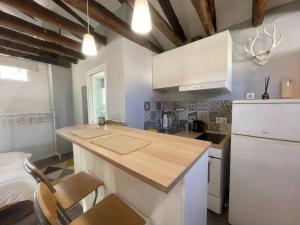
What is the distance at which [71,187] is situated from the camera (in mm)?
1094

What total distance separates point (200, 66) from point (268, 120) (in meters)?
0.95

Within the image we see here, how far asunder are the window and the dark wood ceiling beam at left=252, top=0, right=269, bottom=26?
4.03 meters

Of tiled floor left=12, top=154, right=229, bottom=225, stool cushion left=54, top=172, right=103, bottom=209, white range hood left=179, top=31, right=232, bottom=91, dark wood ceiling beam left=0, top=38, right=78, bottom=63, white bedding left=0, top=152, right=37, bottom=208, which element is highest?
dark wood ceiling beam left=0, top=38, right=78, bottom=63

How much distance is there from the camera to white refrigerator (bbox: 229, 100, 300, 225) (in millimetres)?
1069

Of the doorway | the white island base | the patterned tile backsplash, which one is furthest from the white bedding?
the patterned tile backsplash

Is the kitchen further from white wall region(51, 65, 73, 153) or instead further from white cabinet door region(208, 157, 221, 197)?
white wall region(51, 65, 73, 153)

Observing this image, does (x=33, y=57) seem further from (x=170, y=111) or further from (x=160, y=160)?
(x=160, y=160)

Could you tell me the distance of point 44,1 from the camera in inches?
71.5

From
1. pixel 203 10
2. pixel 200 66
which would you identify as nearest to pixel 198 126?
pixel 200 66

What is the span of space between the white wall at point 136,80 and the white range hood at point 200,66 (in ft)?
0.59

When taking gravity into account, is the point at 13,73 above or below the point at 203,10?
below

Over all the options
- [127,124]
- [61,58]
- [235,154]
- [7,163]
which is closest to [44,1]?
[61,58]

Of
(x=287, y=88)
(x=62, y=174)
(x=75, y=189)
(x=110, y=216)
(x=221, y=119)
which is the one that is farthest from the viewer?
(x=62, y=174)

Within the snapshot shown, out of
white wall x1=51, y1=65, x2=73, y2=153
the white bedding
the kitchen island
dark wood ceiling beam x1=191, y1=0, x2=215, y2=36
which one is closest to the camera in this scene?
the kitchen island
